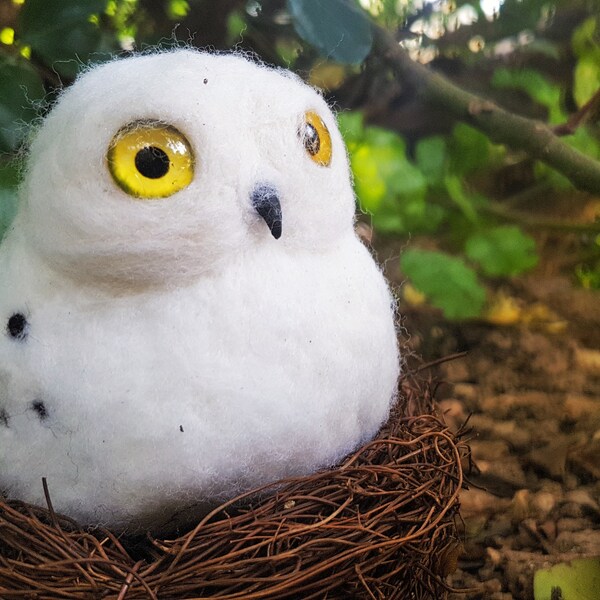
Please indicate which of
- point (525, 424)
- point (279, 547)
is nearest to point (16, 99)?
point (279, 547)

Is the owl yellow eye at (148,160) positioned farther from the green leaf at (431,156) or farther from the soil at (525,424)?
the green leaf at (431,156)

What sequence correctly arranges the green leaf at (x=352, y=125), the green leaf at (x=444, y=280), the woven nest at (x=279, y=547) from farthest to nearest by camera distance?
the green leaf at (x=444, y=280), the green leaf at (x=352, y=125), the woven nest at (x=279, y=547)

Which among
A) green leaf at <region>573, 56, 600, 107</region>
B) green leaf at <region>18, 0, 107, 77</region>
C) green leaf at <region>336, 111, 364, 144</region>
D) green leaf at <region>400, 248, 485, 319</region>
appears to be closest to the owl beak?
green leaf at <region>18, 0, 107, 77</region>

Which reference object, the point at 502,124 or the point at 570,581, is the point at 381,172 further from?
the point at 570,581

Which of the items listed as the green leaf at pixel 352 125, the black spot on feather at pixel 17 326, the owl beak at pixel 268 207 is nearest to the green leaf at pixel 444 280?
the green leaf at pixel 352 125

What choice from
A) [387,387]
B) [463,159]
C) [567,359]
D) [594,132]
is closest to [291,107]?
[387,387]

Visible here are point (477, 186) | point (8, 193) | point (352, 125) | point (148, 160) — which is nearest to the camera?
point (148, 160)
